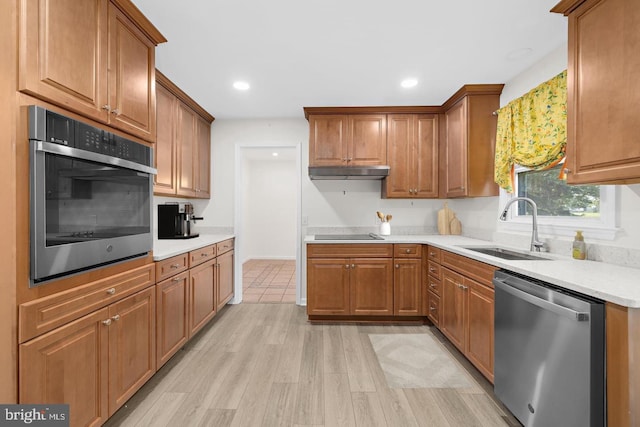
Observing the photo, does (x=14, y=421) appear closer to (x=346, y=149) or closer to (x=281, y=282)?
(x=346, y=149)

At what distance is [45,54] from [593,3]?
260 cm

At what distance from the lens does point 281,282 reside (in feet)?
16.1

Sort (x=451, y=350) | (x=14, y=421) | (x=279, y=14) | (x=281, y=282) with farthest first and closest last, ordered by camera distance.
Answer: (x=281, y=282) < (x=451, y=350) < (x=279, y=14) < (x=14, y=421)

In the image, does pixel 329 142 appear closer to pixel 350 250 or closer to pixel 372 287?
pixel 350 250

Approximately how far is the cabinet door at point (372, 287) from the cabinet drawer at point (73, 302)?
6.58 ft

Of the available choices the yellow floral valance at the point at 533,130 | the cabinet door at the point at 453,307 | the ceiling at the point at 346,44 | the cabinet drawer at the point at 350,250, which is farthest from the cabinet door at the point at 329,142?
the cabinet door at the point at 453,307

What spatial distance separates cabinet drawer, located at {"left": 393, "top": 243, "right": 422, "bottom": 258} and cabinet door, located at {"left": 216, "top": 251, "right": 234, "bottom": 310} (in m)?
1.91

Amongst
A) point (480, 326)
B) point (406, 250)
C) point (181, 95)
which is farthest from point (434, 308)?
point (181, 95)

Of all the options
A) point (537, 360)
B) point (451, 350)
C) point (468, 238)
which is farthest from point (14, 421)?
point (468, 238)

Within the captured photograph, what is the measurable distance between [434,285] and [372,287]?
62 cm

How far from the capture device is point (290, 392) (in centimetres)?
196

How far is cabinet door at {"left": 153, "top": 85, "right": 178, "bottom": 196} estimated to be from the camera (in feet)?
8.69

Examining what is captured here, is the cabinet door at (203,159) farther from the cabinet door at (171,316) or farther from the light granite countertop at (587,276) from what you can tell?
the light granite countertop at (587,276)

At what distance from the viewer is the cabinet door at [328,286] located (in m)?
3.13
